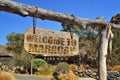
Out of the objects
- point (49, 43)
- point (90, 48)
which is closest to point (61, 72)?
point (49, 43)

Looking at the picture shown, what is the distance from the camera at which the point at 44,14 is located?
6.51 m

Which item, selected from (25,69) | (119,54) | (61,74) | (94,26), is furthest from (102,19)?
(119,54)

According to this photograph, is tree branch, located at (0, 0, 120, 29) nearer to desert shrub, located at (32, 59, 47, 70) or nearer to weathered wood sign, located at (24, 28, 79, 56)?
weathered wood sign, located at (24, 28, 79, 56)

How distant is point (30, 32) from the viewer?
21.1 feet

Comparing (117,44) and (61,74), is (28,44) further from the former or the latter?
(117,44)

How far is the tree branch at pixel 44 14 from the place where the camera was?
5832 millimetres

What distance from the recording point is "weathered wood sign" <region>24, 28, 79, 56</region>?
639 centimetres

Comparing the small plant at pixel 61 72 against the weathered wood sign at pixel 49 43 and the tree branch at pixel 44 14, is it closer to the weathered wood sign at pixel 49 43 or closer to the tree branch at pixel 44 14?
the tree branch at pixel 44 14

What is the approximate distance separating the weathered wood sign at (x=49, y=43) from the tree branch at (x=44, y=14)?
0.30 m

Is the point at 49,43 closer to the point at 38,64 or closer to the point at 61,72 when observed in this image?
the point at 61,72

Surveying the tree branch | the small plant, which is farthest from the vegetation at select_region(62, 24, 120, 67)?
the tree branch

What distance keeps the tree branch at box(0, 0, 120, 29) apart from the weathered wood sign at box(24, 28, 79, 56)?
0.97ft

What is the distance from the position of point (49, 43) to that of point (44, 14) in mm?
622

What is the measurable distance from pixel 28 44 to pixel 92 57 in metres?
25.6
